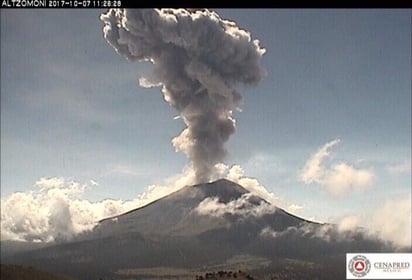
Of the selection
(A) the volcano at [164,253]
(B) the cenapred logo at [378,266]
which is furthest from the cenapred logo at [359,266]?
(A) the volcano at [164,253]

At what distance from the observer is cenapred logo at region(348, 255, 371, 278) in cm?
2531

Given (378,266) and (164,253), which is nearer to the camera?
(378,266)

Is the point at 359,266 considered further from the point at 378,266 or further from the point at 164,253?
the point at 164,253

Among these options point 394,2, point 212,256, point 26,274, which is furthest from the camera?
point 212,256

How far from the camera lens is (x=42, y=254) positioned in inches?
6467

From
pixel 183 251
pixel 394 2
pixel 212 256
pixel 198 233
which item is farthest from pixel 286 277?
pixel 394 2

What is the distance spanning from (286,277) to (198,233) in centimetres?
8300

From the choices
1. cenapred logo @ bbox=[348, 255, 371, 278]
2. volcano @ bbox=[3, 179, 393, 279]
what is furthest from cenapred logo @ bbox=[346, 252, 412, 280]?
volcano @ bbox=[3, 179, 393, 279]

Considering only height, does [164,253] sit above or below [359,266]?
above

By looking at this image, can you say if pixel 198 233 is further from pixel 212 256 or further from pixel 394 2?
pixel 394 2

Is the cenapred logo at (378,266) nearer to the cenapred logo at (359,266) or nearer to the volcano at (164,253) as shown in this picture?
the cenapred logo at (359,266)

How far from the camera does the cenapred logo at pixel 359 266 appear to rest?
25312 mm

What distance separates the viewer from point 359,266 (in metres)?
25.4

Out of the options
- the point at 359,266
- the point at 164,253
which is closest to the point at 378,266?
the point at 359,266
